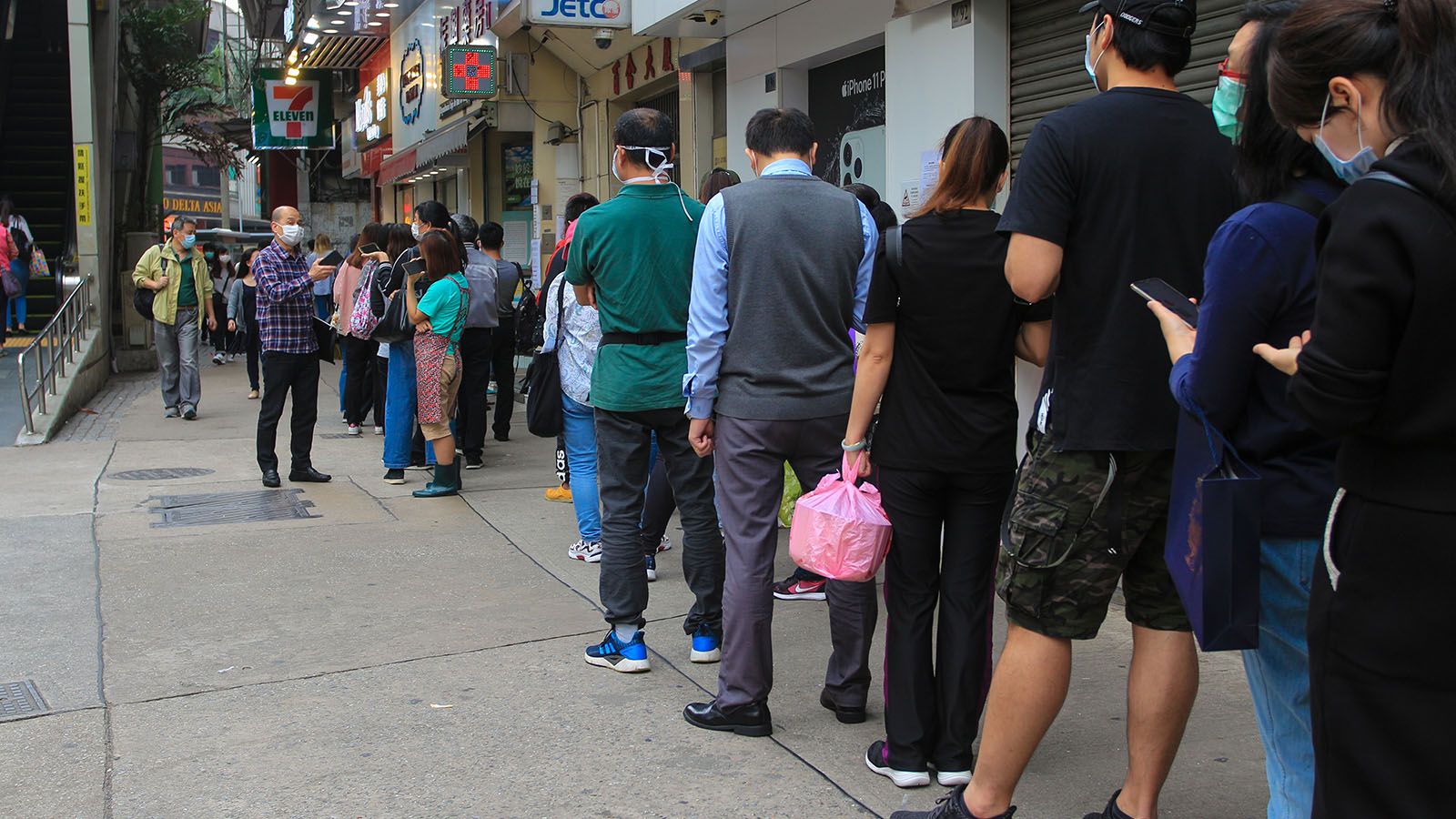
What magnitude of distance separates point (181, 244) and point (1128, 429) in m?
12.5

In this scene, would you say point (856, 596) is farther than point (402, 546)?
No

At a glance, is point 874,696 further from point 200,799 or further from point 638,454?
point 200,799

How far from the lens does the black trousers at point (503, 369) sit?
1090 centimetres

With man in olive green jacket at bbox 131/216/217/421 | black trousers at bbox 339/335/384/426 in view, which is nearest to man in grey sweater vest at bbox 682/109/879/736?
black trousers at bbox 339/335/384/426

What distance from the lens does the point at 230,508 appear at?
837cm

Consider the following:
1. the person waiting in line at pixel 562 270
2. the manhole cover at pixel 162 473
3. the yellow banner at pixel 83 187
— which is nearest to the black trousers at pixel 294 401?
the manhole cover at pixel 162 473

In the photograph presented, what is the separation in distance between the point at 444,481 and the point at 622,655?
4140 mm

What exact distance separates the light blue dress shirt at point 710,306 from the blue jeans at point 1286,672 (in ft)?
6.18

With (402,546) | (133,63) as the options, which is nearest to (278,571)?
(402,546)

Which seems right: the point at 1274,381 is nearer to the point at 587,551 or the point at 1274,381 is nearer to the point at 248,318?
the point at 587,551

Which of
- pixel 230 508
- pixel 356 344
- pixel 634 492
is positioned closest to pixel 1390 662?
pixel 634 492

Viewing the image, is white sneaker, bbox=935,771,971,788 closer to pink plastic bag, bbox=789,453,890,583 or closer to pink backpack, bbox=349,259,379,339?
pink plastic bag, bbox=789,453,890,583

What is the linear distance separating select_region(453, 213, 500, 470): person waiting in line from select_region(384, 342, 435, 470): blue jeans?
61cm

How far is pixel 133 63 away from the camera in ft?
78.5
